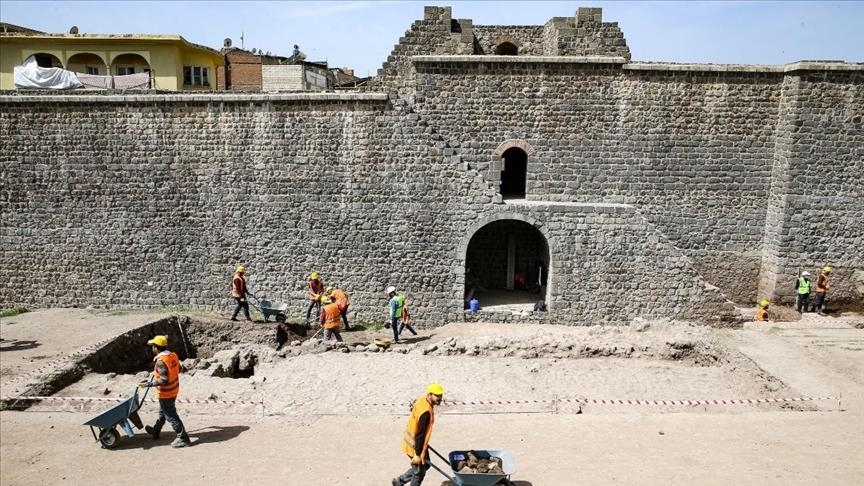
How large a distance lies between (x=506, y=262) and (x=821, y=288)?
8.10 meters

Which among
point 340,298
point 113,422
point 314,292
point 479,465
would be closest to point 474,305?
point 340,298

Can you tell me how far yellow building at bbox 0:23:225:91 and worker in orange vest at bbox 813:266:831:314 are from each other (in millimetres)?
23027

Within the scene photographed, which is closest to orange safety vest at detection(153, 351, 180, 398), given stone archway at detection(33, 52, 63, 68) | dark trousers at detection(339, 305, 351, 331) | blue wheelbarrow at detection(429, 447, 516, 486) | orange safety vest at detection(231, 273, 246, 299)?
blue wheelbarrow at detection(429, 447, 516, 486)

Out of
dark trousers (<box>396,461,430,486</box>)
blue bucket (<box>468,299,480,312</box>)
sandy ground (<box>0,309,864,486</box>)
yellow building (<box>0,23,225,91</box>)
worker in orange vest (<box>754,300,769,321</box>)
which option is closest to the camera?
dark trousers (<box>396,461,430,486</box>)

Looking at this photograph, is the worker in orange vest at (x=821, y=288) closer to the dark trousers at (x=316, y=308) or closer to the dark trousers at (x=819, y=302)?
→ the dark trousers at (x=819, y=302)

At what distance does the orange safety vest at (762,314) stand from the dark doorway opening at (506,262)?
535 centimetres

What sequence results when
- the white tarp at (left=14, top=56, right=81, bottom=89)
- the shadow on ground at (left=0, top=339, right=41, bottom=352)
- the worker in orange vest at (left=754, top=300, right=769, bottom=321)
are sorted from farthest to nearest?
the white tarp at (left=14, top=56, right=81, bottom=89)
the worker in orange vest at (left=754, top=300, right=769, bottom=321)
the shadow on ground at (left=0, top=339, right=41, bottom=352)

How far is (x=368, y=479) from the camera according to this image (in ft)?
27.8

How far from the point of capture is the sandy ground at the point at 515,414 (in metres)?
8.79

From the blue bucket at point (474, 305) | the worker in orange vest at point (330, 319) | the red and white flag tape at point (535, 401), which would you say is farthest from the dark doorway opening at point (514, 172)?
the red and white flag tape at point (535, 401)

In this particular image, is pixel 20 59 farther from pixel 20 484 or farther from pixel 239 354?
pixel 20 484

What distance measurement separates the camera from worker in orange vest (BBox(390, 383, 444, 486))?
297 inches

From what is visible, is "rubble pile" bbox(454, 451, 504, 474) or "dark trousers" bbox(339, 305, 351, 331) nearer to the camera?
"rubble pile" bbox(454, 451, 504, 474)

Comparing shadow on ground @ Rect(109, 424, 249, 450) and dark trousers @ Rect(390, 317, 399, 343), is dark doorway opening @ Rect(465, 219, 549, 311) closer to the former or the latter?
dark trousers @ Rect(390, 317, 399, 343)
